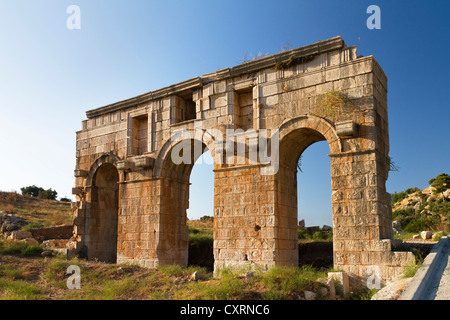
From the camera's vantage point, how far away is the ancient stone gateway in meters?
8.35

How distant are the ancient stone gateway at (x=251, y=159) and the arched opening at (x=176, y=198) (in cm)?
3

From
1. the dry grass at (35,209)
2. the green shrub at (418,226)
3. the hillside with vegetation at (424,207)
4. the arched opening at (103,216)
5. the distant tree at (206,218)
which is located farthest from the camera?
the distant tree at (206,218)

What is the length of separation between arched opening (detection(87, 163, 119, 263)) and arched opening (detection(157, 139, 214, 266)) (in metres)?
2.86

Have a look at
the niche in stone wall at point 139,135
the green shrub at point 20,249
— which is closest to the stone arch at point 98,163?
the niche in stone wall at point 139,135

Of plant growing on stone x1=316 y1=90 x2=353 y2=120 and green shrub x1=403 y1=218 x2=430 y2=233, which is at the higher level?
plant growing on stone x1=316 y1=90 x2=353 y2=120

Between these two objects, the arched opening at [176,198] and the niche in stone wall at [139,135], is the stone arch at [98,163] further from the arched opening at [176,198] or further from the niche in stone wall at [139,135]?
the arched opening at [176,198]

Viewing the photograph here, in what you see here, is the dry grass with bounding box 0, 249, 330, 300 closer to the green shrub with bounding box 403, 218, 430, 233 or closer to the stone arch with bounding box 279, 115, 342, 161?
the stone arch with bounding box 279, 115, 342, 161

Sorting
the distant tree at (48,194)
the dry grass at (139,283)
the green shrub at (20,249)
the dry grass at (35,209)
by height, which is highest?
the distant tree at (48,194)

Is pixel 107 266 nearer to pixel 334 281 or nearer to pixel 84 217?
pixel 84 217

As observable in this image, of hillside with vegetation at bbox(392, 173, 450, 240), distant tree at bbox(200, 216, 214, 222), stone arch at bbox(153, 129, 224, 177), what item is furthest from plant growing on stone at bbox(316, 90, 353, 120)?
distant tree at bbox(200, 216, 214, 222)

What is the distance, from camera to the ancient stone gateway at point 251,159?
8352mm

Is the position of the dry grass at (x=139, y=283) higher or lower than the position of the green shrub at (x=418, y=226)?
lower

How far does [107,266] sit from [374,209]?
23.7ft

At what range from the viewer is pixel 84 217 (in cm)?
1360
